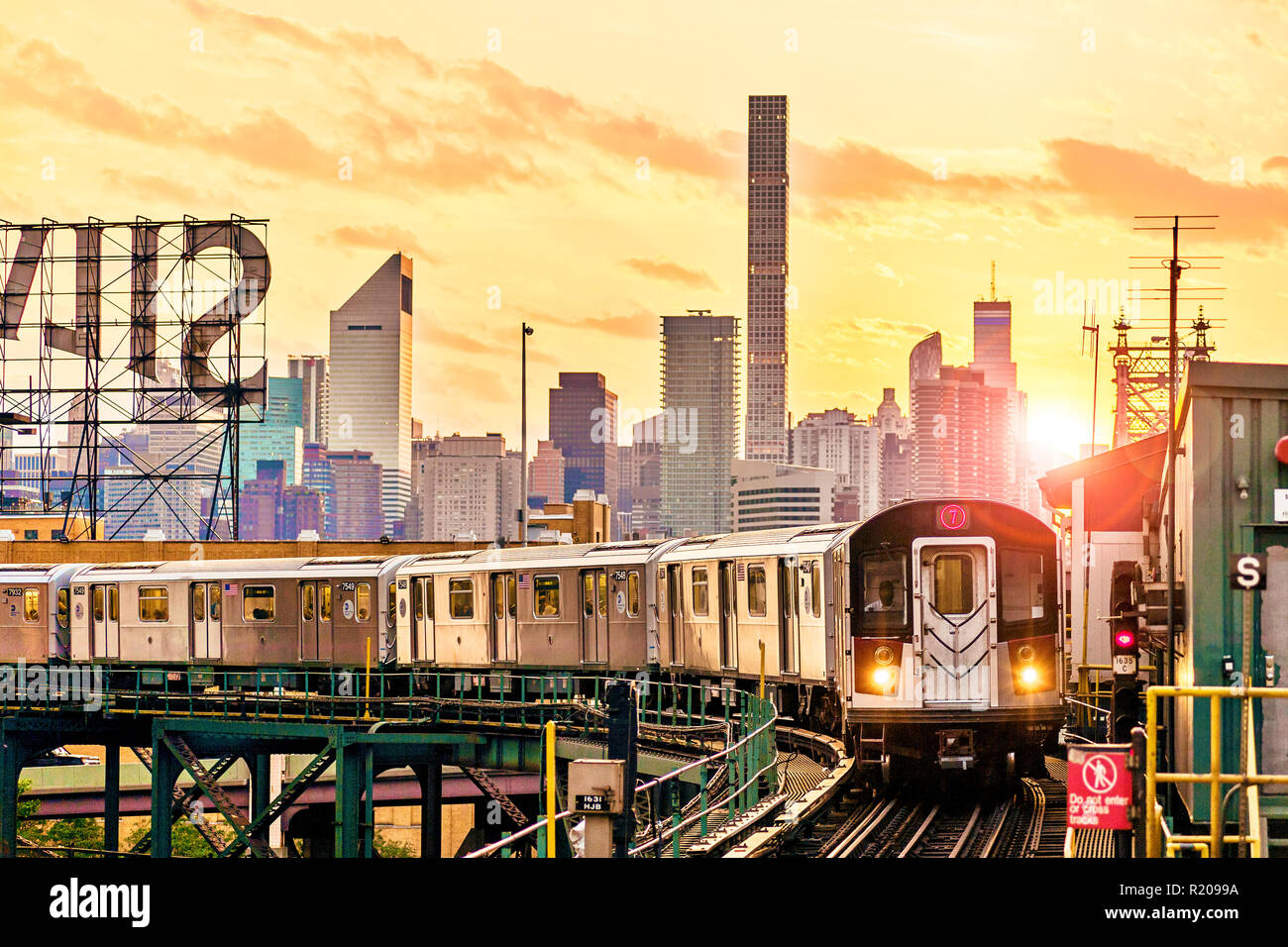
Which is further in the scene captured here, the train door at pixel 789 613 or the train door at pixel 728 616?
the train door at pixel 728 616

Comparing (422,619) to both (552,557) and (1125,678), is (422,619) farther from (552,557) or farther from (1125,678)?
(1125,678)

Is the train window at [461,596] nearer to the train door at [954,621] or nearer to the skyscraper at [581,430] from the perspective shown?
the train door at [954,621]

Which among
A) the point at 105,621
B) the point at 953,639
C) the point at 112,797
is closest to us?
the point at 953,639

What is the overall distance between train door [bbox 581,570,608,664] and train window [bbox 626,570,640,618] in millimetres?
589

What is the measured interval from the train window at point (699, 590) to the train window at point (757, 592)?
6.68 feet

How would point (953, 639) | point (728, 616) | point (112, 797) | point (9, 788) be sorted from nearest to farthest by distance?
point (953, 639), point (728, 616), point (9, 788), point (112, 797)

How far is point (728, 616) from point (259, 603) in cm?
1576

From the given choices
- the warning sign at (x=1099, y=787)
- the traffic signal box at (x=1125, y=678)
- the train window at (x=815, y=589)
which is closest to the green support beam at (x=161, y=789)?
the train window at (x=815, y=589)

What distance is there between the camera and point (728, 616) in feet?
83.4

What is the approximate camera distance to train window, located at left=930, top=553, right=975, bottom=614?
17812 mm

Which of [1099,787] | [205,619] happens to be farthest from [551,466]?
[1099,787]

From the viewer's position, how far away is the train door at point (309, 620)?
119 ft
